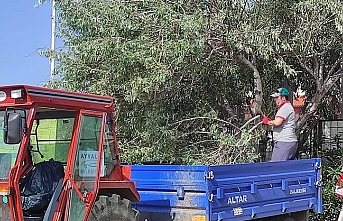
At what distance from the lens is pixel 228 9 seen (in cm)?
912

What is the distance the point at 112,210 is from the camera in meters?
5.66

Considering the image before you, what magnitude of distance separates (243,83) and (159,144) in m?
2.18

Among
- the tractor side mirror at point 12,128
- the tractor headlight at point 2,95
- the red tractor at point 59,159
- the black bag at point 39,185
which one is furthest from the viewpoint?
the black bag at point 39,185

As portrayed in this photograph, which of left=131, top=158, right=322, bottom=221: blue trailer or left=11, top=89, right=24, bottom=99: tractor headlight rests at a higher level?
left=11, top=89, right=24, bottom=99: tractor headlight

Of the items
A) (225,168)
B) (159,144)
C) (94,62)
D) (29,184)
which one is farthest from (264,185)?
(94,62)

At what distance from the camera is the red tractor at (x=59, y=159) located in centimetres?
476

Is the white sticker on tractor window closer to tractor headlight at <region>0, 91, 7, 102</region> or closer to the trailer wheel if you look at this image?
the trailer wheel

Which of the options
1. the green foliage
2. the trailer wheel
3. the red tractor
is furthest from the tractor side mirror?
the green foliage

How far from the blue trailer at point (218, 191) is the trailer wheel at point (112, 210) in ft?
2.08

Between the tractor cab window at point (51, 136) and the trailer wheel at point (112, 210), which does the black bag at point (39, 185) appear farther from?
the trailer wheel at point (112, 210)

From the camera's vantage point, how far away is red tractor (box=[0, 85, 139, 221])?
4.76 meters

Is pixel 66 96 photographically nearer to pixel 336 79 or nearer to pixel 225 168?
pixel 225 168

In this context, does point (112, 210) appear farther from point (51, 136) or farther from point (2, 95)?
point (2, 95)

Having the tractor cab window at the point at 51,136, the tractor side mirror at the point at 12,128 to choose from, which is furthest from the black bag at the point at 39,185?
the tractor side mirror at the point at 12,128
